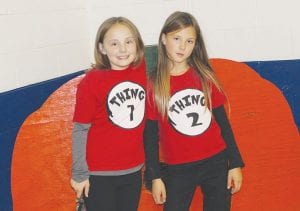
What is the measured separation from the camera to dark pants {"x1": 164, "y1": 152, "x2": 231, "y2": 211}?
171cm

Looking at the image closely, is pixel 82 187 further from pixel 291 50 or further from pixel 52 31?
pixel 291 50

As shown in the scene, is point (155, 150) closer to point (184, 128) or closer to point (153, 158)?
point (153, 158)

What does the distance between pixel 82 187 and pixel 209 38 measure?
0.96 meters

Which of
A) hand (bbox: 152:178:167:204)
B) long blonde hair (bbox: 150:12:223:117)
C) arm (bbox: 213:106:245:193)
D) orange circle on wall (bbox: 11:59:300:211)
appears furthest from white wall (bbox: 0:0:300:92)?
hand (bbox: 152:178:167:204)

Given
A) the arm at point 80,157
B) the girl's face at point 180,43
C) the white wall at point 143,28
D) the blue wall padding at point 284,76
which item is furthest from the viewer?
the blue wall padding at point 284,76

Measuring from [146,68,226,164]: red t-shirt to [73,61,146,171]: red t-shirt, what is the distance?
0.38 feet

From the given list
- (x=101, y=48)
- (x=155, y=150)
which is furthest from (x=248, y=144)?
(x=101, y=48)

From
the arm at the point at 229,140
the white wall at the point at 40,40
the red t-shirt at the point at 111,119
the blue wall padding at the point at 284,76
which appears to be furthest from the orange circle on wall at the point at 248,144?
the red t-shirt at the point at 111,119

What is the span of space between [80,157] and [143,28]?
82 centimetres

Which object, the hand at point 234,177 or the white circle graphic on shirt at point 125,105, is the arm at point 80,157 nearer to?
the white circle graphic on shirt at point 125,105

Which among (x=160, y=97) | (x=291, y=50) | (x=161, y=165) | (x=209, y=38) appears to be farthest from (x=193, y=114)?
(x=291, y=50)

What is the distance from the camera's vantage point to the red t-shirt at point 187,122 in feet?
5.58

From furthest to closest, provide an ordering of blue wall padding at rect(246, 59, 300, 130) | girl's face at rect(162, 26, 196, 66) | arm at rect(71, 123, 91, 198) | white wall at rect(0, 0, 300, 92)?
blue wall padding at rect(246, 59, 300, 130), white wall at rect(0, 0, 300, 92), girl's face at rect(162, 26, 196, 66), arm at rect(71, 123, 91, 198)

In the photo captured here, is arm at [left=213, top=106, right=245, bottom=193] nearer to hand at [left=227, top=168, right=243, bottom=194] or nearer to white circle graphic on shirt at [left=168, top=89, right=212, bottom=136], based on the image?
hand at [left=227, top=168, right=243, bottom=194]
